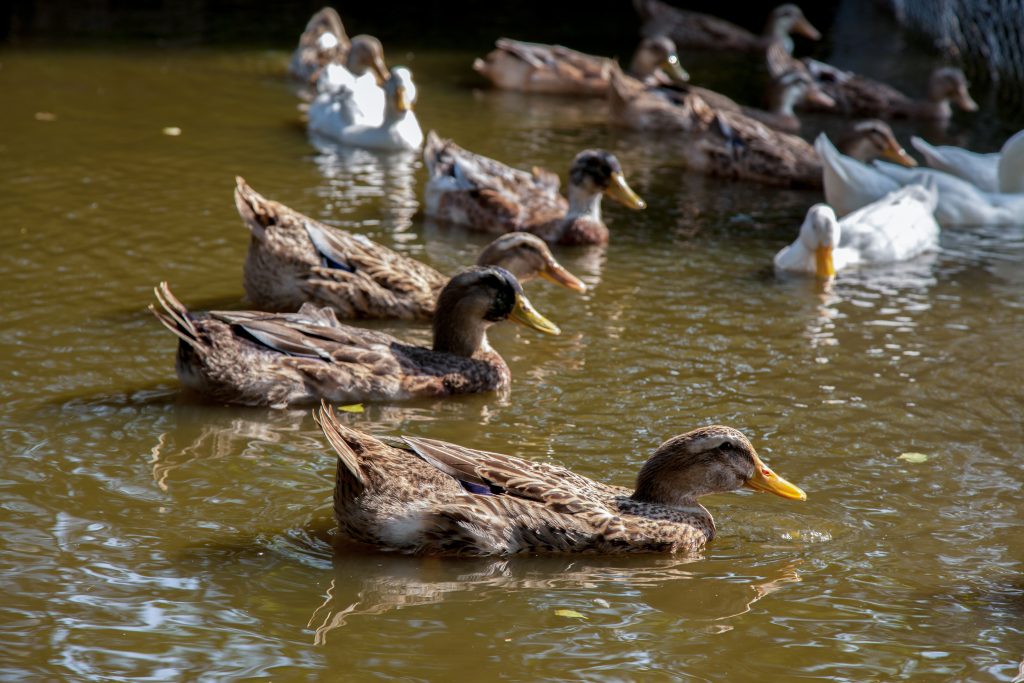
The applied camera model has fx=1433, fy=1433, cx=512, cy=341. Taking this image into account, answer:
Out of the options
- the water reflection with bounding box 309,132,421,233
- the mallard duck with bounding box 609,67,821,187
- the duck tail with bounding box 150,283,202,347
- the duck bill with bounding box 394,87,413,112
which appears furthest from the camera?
the duck bill with bounding box 394,87,413,112

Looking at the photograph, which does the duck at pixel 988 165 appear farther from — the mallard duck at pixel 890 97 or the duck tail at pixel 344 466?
the duck tail at pixel 344 466

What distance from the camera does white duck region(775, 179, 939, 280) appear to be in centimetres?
1001

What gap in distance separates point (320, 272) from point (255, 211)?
0.55 metres

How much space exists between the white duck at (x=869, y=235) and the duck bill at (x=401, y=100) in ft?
13.8

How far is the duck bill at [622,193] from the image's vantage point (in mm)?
11016

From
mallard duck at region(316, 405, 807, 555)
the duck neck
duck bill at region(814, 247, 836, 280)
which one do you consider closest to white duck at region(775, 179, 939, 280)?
duck bill at region(814, 247, 836, 280)

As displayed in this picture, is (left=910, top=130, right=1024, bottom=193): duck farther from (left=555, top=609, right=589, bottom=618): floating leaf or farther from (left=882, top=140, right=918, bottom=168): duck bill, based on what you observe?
(left=555, top=609, right=589, bottom=618): floating leaf

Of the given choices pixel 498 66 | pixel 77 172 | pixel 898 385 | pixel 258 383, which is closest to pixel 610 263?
pixel 898 385

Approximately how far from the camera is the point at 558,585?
5.49 meters

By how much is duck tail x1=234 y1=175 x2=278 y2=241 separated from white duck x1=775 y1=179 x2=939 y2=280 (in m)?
3.69

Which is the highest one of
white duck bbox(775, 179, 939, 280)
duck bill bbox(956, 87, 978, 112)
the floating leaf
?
duck bill bbox(956, 87, 978, 112)

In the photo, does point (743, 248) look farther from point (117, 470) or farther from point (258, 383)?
point (117, 470)

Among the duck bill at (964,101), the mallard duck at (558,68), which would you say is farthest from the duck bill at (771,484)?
the mallard duck at (558,68)

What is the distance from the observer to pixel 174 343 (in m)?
8.20
